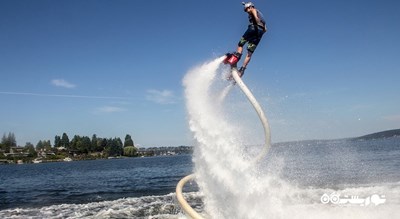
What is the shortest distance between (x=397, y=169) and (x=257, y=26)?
91.9 ft

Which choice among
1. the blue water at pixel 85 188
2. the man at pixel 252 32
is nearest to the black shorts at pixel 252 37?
the man at pixel 252 32

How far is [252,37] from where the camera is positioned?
45.0 feet

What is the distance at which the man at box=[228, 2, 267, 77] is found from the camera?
13312mm

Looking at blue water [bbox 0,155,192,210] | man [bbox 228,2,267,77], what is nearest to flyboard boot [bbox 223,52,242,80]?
man [bbox 228,2,267,77]

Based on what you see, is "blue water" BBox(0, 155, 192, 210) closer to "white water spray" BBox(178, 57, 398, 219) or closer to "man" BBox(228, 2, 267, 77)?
"white water spray" BBox(178, 57, 398, 219)

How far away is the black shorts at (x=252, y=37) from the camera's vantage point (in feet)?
44.2

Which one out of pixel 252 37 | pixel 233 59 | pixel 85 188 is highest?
pixel 252 37

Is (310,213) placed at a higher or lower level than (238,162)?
lower

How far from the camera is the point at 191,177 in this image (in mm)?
15414

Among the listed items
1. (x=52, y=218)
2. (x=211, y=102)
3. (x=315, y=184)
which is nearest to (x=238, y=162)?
(x=211, y=102)

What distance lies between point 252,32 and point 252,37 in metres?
0.21

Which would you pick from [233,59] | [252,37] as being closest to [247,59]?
[233,59]

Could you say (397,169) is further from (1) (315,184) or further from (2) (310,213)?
(2) (310,213)

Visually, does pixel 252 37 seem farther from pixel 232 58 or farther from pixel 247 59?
pixel 232 58
